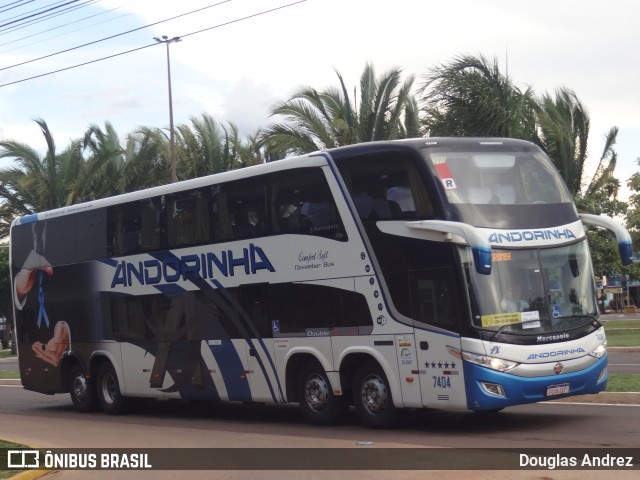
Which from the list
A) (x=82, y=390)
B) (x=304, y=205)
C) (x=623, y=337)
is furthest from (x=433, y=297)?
(x=623, y=337)

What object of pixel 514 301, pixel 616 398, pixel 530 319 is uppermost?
pixel 514 301

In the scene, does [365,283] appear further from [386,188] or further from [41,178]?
[41,178]

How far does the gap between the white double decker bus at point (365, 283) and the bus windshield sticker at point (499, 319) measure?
0.03 m

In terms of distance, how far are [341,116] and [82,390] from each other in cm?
1228

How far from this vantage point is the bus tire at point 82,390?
72.1 feet

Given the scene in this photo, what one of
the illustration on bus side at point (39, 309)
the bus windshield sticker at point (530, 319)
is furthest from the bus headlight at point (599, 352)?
the illustration on bus side at point (39, 309)

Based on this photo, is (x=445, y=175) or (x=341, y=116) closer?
(x=445, y=175)

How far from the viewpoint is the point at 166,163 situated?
42.8 meters

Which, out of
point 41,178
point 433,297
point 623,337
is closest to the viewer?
point 433,297

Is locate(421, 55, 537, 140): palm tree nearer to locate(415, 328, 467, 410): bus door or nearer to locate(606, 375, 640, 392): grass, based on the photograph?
locate(606, 375, 640, 392): grass

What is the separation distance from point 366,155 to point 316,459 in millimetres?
4984

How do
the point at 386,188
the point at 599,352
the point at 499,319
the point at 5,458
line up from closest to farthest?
the point at 5,458
the point at 499,319
the point at 599,352
the point at 386,188

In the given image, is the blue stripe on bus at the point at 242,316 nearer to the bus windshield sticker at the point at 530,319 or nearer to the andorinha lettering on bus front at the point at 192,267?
the andorinha lettering on bus front at the point at 192,267

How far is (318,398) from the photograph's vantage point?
16531 millimetres
